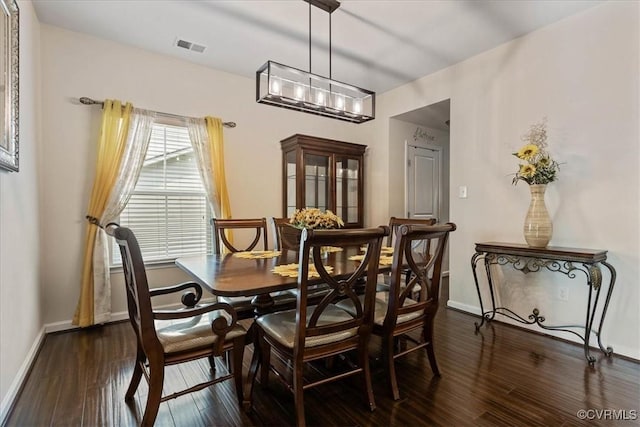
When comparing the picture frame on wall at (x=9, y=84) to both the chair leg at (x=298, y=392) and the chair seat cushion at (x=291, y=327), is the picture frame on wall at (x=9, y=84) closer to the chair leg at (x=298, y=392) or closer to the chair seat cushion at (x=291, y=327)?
the chair seat cushion at (x=291, y=327)

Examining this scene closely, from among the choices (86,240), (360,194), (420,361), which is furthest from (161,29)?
(420,361)

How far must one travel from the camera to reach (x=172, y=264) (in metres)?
3.36

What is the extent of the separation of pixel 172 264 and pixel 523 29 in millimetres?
4127

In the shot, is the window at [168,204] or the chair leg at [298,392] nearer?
the chair leg at [298,392]

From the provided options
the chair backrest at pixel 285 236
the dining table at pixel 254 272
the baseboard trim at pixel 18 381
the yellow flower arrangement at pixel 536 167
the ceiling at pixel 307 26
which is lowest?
the baseboard trim at pixel 18 381

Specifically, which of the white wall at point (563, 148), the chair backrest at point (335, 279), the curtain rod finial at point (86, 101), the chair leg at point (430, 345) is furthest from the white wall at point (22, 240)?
the white wall at point (563, 148)

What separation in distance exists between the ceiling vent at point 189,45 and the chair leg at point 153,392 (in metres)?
2.87

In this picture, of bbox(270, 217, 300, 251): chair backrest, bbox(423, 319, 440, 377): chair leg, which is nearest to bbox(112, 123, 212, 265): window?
bbox(270, 217, 300, 251): chair backrest

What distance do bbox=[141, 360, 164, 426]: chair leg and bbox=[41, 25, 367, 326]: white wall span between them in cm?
197

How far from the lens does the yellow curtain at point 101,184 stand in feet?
9.21

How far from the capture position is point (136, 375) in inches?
68.8

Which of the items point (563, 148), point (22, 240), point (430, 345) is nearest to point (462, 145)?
point (563, 148)

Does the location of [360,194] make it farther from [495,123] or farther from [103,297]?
[103,297]

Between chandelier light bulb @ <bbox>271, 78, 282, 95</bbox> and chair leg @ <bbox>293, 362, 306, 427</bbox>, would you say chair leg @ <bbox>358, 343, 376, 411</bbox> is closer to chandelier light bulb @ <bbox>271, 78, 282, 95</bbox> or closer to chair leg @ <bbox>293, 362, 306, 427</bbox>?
chair leg @ <bbox>293, 362, 306, 427</bbox>
